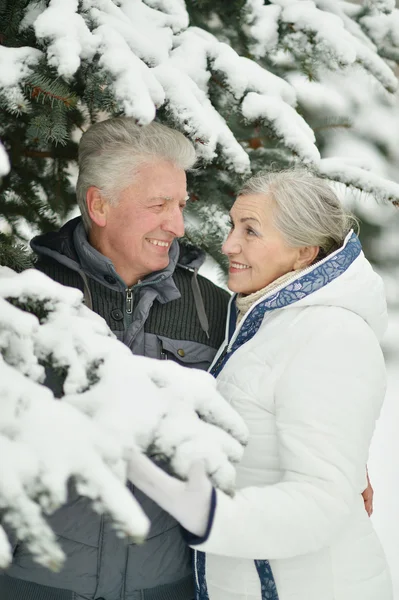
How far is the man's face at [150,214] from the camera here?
216 cm

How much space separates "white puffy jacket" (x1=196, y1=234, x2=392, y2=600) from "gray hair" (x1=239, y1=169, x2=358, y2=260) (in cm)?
11

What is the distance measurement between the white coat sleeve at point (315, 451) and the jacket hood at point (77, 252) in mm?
729

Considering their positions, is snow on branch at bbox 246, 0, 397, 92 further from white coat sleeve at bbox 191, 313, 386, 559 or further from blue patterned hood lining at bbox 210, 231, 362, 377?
white coat sleeve at bbox 191, 313, 386, 559

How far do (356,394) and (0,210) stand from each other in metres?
1.34

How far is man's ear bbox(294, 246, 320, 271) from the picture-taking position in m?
1.97

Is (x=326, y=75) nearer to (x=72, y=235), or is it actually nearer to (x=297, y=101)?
(x=297, y=101)

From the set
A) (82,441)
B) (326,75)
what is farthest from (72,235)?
(82,441)

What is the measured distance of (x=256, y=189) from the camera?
2027 millimetres

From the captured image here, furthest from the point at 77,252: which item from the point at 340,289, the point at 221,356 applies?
the point at 340,289

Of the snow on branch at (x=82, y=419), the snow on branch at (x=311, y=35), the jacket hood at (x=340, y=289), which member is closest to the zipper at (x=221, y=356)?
the jacket hood at (x=340, y=289)

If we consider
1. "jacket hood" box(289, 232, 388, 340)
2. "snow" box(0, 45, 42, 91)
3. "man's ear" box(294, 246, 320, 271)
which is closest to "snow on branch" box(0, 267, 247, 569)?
"snow" box(0, 45, 42, 91)

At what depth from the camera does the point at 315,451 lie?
151 centimetres

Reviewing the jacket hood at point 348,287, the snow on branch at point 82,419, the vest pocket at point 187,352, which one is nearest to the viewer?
the snow on branch at point 82,419

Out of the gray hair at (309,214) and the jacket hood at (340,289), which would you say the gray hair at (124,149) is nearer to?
the gray hair at (309,214)
